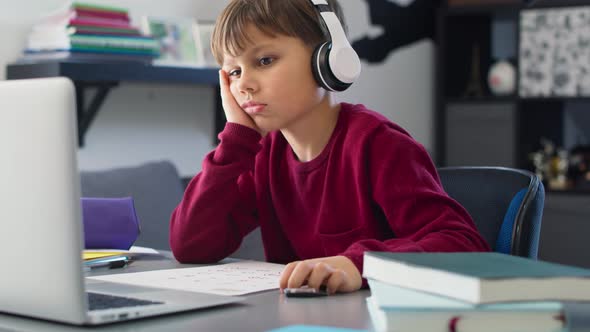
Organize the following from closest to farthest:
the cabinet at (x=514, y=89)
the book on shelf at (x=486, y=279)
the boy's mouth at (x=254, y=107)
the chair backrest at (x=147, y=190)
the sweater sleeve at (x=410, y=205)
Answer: the book on shelf at (x=486, y=279), the sweater sleeve at (x=410, y=205), the boy's mouth at (x=254, y=107), the chair backrest at (x=147, y=190), the cabinet at (x=514, y=89)

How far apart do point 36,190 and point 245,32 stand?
2.10ft

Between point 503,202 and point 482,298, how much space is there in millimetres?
852

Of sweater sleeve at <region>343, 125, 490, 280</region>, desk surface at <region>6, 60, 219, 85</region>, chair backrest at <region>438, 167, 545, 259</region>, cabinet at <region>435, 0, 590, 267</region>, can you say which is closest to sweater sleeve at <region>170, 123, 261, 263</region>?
sweater sleeve at <region>343, 125, 490, 280</region>

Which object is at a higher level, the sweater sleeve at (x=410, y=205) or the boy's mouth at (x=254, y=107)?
the boy's mouth at (x=254, y=107)

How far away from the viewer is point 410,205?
1294mm

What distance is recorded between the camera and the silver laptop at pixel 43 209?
0.82 m

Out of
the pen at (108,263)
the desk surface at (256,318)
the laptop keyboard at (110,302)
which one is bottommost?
the pen at (108,263)

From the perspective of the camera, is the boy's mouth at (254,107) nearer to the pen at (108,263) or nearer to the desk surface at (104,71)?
the pen at (108,263)

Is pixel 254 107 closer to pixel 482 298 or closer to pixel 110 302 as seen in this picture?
pixel 110 302

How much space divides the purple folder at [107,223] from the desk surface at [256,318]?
0.53 meters

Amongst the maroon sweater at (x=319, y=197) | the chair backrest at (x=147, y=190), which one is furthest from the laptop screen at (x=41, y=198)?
the chair backrest at (x=147, y=190)

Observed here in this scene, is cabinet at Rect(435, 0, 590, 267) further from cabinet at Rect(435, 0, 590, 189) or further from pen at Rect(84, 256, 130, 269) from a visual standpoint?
pen at Rect(84, 256, 130, 269)

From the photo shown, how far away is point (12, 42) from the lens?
8.70ft

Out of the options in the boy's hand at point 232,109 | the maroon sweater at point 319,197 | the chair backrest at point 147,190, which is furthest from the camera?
the chair backrest at point 147,190
